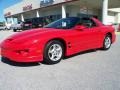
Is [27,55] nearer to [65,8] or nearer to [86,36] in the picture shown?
[86,36]

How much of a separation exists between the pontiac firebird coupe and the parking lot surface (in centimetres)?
26

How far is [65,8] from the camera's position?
28672mm

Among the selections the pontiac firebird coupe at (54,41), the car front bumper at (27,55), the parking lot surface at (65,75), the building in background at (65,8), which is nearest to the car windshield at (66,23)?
the pontiac firebird coupe at (54,41)

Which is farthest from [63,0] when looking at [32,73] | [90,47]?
[32,73]

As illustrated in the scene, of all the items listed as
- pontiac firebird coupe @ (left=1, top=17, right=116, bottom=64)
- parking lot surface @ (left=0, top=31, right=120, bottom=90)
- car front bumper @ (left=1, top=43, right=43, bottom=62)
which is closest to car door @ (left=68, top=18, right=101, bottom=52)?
pontiac firebird coupe @ (left=1, top=17, right=116, bottom=64)

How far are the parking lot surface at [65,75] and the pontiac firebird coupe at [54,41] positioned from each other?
263 mm

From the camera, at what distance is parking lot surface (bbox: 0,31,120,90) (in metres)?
3.90

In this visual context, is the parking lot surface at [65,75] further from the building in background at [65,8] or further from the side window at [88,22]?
the building in background at [65,8]

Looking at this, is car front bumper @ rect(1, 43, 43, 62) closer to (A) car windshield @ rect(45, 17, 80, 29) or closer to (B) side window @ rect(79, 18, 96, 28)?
(A) car windshield @ rect(45, 17, 80, 29)

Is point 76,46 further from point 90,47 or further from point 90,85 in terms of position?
point 90,85

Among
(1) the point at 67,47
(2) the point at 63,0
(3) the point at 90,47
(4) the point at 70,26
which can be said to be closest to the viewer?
(1) the point at 67,47

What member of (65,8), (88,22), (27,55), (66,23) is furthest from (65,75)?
(65,8)

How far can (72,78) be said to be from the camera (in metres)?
4.36

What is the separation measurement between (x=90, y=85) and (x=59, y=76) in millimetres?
820
